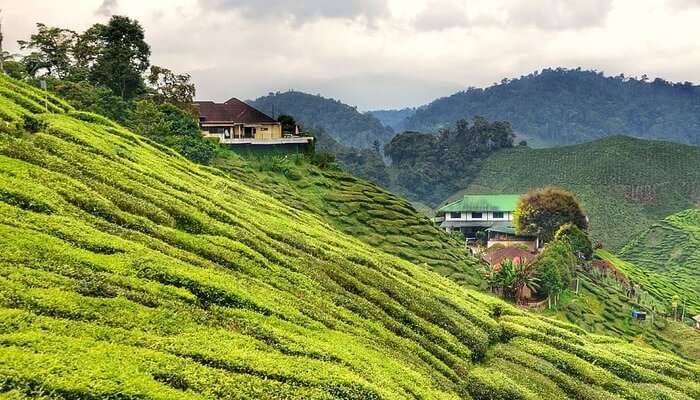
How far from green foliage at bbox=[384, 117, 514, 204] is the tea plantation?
125 meters

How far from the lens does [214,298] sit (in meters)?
14.5

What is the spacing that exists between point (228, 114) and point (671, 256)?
67.7 m

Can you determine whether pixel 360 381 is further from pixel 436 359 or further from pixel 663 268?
pixel 663 268

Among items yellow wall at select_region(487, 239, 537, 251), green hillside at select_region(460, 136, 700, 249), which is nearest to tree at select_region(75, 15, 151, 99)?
yellow wall at select_region(487, 239, 537, 251)

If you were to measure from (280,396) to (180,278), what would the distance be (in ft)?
14.1

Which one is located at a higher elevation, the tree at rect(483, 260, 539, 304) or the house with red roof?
the house with red roof

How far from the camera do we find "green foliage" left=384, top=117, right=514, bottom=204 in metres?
153

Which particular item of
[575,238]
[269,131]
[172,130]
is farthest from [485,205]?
[172,130]

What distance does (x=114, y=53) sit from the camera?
157ft

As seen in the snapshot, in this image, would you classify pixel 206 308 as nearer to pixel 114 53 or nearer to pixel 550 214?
pixel 114 53

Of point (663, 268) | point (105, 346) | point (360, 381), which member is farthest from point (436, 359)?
point (663, 268)

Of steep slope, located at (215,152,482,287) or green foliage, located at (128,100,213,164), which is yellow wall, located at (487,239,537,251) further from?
green foliage, located at (128,100,213,164)

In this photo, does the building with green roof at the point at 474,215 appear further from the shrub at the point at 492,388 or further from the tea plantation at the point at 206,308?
the shrub at the point at 492,388

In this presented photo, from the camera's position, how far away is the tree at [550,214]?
6494 cm
